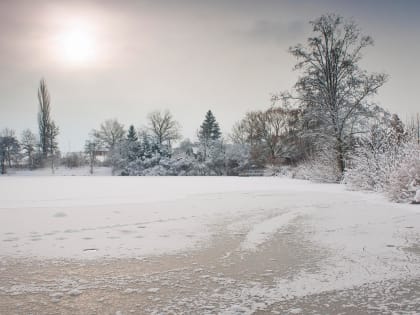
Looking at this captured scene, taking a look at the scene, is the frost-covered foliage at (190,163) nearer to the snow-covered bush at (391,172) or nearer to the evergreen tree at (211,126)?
the evergreen tree at (211,126)

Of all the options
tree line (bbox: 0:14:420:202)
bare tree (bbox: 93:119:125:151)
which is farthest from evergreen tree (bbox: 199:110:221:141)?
bare tree (bbox: 93:119:125:151)

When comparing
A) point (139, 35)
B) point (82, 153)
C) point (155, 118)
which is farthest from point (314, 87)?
point (82, 153)

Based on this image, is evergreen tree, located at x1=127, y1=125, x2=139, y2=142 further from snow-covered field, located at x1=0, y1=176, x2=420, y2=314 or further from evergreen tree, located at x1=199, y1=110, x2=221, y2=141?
snow-covered field, located at x1=0, y1=176, x2=420, y2=314

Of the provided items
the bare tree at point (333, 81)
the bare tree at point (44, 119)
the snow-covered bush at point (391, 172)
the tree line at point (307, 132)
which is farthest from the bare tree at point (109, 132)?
the snow-covered bush at point (391, 172)

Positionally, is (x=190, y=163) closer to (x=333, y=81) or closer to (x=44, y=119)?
(x=44, y=119)

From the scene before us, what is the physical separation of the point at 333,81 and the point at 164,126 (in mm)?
36153

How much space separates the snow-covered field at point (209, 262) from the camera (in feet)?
8.36

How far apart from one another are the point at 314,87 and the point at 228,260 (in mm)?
16959

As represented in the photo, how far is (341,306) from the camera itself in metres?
2.47

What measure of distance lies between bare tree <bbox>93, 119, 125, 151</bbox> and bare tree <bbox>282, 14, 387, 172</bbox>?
135 ft

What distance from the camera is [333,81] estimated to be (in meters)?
18.8

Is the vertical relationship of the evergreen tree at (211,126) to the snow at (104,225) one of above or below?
above

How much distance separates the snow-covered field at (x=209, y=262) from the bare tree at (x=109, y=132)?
50.2 meters

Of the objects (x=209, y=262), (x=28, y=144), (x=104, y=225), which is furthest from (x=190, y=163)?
(x=209, y=262)
